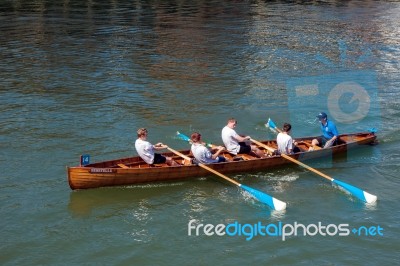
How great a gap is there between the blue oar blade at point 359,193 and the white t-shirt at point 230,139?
163 inches

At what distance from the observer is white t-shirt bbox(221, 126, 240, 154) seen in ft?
76.2

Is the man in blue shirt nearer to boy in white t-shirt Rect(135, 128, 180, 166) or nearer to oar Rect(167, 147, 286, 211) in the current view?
oar Rect(167, 147, 286, 211)

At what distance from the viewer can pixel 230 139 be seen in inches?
919

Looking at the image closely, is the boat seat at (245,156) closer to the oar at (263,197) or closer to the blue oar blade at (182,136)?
the oar at (263,197)

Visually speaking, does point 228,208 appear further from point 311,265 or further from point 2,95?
point 2,95

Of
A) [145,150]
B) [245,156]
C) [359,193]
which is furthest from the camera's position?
[245,156]

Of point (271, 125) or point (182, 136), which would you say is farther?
point (271, 125)

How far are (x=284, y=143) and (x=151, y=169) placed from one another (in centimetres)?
540

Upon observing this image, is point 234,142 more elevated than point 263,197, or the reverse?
point 234,142

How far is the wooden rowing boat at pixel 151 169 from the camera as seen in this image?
20594mm

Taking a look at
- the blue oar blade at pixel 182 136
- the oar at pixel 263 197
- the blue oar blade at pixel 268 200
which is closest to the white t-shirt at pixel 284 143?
the oar at pixel 263 197

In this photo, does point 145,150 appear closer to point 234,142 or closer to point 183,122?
point 234,142

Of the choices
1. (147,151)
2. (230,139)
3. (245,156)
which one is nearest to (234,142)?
(230,139)

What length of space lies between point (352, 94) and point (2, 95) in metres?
19.9
